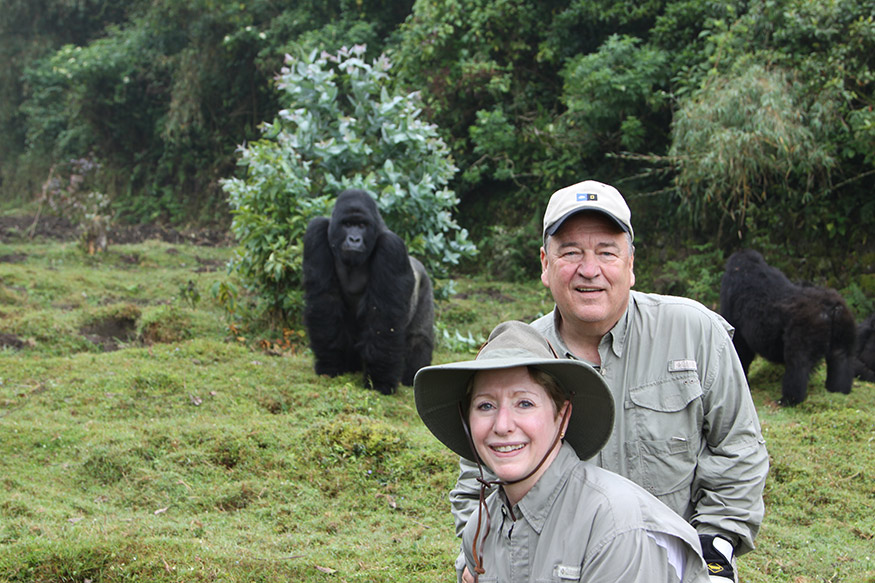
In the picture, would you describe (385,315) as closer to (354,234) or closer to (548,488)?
(354,234)

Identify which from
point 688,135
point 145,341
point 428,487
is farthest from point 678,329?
point 688,135

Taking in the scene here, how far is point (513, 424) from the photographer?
1.96 m

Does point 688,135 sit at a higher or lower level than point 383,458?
higher

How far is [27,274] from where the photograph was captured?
1066cm

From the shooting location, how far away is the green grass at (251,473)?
3.72 metres

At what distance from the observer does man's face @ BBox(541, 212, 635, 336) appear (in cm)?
233

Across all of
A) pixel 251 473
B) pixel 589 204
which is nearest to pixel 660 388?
pixel 589 204

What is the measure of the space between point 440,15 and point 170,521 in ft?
34.6

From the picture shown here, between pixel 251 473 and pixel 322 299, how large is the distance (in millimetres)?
2105

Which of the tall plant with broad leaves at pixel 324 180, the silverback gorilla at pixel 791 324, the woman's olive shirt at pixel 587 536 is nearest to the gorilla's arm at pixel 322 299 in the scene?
the tall plant with broad leaves at pixel 324 180

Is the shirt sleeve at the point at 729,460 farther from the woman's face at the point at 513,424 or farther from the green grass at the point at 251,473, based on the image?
the green grass at the point at 251,473

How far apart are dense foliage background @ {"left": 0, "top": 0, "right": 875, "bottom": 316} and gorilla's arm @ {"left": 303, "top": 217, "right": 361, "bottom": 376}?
473cm

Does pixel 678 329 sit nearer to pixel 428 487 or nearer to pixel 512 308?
pixel 428 487

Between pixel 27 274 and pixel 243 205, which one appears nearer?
pixel 243 205
